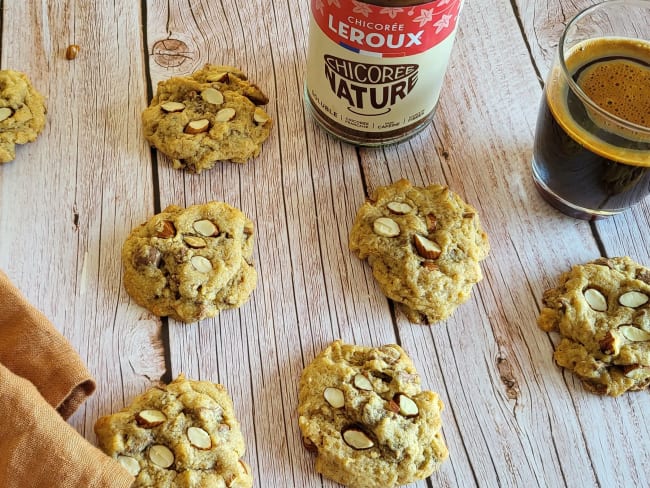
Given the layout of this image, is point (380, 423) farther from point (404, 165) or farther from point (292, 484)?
point (404, 165)

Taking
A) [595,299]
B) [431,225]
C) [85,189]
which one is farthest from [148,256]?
[595,299]

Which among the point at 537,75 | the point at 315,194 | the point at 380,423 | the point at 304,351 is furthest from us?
the point at 537,75

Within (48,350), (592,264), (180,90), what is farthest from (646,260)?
(48,350)

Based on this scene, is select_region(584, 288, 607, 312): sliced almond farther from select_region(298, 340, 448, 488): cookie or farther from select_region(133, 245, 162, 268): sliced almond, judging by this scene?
select_region(133, 245, 162, 268): sliced almond

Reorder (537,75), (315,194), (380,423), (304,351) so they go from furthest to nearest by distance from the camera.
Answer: (537,75)
(315,194)
(304,351)
(380,423)

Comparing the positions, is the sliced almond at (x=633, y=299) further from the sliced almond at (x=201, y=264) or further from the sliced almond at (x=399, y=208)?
the sliced almond at (x=201, y=264)
